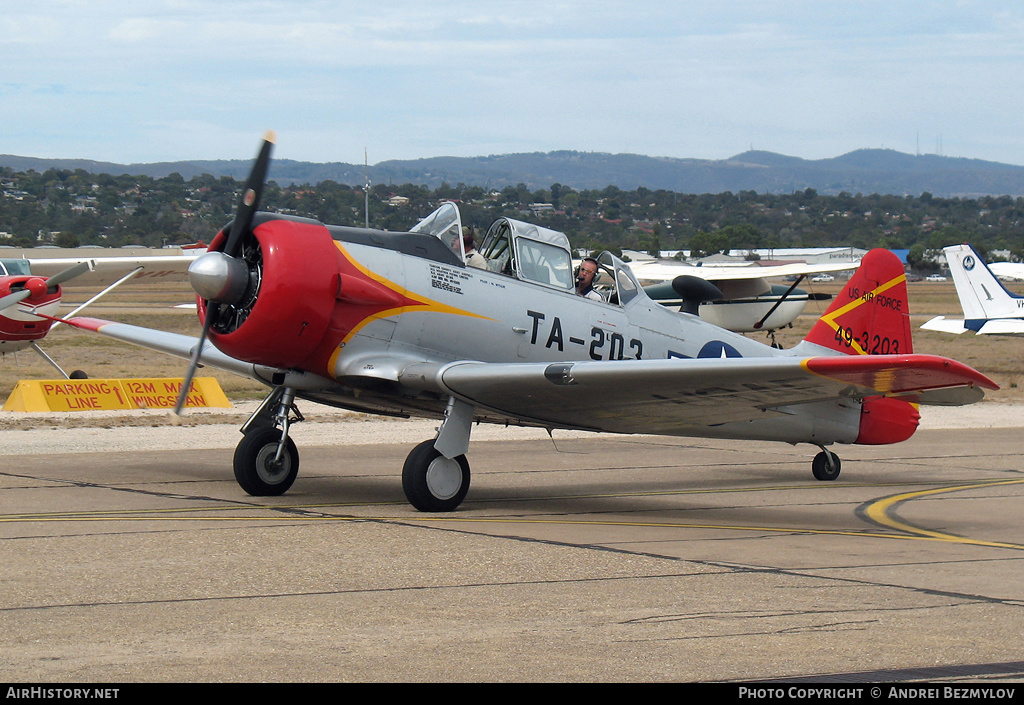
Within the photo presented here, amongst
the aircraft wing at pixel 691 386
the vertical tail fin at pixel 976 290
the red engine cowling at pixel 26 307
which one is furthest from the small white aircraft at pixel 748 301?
the aircraft wing at pixel 691 386

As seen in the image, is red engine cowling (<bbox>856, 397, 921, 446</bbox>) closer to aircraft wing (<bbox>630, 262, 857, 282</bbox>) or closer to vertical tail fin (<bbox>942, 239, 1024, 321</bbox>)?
aircraft wing (<bbox>630, 262, 857, 282</bbox>)

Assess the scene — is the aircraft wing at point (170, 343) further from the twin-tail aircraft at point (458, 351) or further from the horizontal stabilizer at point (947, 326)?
the horizontal stabilizer at point (947, 326)

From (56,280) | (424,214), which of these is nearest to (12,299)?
(56,280)

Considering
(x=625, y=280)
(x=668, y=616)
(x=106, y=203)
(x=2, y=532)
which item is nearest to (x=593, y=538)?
(x=668, y=616)

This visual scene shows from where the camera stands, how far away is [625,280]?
1105 cm

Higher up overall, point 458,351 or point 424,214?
point 424,214

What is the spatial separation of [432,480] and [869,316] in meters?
5.74

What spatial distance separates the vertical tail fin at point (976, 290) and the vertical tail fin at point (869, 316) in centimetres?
1899

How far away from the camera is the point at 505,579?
262 inches

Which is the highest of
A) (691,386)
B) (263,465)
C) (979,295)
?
(691,386)

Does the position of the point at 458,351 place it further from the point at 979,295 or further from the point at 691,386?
the point at 979,295

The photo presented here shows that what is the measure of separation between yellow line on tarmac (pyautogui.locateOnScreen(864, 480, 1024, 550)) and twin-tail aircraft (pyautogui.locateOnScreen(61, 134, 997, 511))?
1.05 meters

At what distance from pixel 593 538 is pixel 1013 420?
46.7ft
